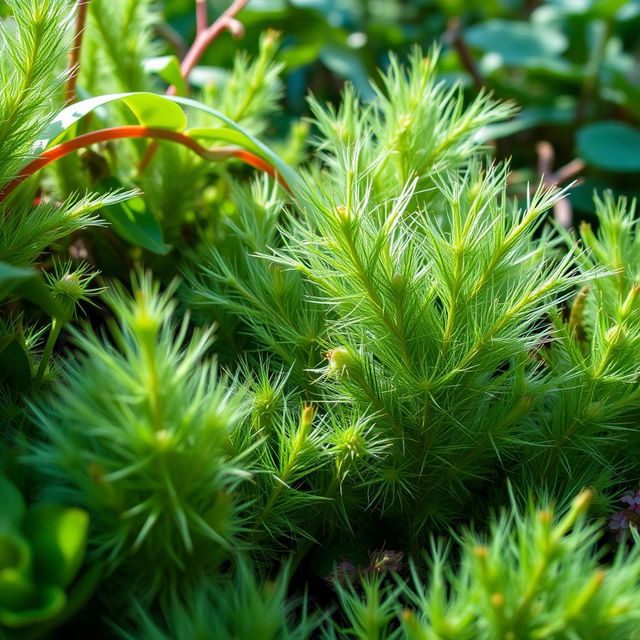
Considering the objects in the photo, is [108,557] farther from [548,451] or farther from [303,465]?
[548,451]

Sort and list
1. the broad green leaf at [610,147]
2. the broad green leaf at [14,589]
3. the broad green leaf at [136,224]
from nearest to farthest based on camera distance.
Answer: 1. the broad green leaf at [14,589]
2. the broad green leaf at [136,224]
3. the broad green leaf at [610,147]

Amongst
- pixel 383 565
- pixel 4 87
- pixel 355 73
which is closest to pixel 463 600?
pixel 383 565

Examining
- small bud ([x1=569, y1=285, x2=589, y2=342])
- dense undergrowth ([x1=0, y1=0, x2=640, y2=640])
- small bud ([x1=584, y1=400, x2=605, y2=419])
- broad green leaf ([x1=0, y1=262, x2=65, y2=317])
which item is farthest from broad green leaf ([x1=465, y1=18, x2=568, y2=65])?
broad green leaf ([x1=0, y1=262, x2=65, y2=317])

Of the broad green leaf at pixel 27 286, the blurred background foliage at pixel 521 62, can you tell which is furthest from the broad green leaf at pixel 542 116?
the broad green leaf at pixel 27 286

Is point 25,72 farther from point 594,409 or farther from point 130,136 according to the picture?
point 594,409

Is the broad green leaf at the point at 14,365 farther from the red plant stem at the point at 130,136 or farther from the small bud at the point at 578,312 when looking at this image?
the small bud at the point at 578,312

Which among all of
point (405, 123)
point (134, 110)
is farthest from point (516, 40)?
point (134, 110)
